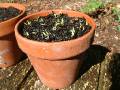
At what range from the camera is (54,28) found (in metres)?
1.86

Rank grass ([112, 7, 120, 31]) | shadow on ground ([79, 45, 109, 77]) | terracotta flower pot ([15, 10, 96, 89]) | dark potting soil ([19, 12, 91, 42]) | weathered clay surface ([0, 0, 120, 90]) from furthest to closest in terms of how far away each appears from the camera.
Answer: grass ([112, 7, 120, 31]), shadow on ground ([79, 45, 109, 77]), weathered clay surface ([0, 0, 120, 90]), dark potting soil ([19, 12, 91, 42]), terracotta flower pot ([15, 10, 96, 89])

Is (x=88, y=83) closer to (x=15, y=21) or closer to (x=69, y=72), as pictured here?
(x=69, y=72)

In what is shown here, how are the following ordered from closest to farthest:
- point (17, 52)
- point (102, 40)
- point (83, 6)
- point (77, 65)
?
point (77, 65)
point (17, 52)
point (102, 40)
point (83, 6)

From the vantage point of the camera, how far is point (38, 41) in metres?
1.70

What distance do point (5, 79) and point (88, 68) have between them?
588 mm

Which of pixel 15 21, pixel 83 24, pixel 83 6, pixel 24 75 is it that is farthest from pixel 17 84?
pixel 83 6

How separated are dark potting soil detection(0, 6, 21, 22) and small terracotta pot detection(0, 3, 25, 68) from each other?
52mm

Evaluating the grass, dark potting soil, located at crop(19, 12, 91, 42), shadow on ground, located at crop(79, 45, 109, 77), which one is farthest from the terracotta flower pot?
the grass

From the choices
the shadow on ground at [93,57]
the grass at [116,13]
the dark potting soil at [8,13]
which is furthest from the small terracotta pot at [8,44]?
the grass at [116,13]

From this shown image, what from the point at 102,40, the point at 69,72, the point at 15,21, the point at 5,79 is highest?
the point at 15,21

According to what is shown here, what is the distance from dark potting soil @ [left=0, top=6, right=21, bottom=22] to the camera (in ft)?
6.93

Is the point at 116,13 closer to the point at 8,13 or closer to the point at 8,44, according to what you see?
the point at 8,13

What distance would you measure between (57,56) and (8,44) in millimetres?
524

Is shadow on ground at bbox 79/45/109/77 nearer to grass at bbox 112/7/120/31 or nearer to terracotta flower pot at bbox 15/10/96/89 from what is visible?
terracotta flower pot at bbox 15/10/96/89
